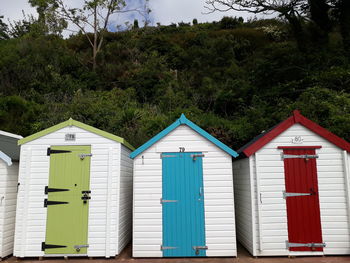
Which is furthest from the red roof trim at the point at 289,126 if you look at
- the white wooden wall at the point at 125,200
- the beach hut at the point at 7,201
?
the beach hut at the point at 7,201

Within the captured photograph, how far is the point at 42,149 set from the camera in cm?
523

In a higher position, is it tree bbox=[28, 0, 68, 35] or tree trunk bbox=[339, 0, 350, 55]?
tree bbox=[28, 0, 68, 35]

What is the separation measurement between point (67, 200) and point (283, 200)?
449 centimetres

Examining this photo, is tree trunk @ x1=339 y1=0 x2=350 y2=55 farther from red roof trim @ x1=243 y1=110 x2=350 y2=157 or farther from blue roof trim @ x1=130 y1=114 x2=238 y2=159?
blue roof trim @ x1=130 y1=114 x2=238 y2=159

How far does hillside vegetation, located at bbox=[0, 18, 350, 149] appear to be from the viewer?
30.7 ft

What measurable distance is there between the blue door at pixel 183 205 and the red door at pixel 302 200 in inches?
70.9

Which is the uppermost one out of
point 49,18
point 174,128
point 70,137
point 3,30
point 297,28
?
point 3,30

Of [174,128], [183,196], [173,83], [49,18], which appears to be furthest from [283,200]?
[49,18]

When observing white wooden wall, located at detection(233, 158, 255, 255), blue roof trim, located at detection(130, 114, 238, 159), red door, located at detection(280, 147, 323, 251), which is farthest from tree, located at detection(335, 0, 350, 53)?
blue roof trim, located at detection(130, 114, 238, 159)

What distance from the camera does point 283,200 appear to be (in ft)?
16.4

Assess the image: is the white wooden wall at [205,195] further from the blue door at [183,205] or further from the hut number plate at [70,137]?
the hut number plate at [70,137]

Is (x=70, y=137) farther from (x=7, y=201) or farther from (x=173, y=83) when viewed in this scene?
(x=173, y=83)

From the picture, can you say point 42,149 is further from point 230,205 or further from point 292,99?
point 292,99

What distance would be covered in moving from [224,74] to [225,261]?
1255cm
